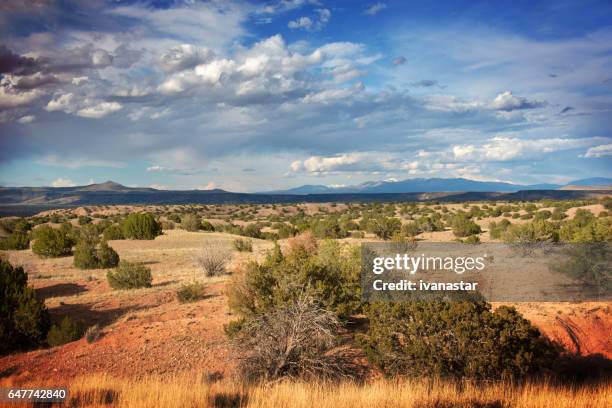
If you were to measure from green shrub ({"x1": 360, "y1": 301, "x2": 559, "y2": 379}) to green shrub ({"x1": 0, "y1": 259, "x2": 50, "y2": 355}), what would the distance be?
10876 mm

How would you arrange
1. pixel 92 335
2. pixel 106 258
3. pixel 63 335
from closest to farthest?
1. pixel 92 335
2. pixel 63 335
3. pixel 106 258

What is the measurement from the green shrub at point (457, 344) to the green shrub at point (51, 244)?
30.7 m

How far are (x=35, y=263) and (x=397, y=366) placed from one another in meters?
29.1

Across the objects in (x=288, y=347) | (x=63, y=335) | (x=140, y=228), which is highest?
(x=140, y=228)

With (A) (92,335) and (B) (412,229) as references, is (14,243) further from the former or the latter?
(B) (412,229)

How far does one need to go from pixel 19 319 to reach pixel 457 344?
1345 centimetres

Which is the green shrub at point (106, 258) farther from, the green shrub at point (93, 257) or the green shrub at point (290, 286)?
the green shrub at point (290, 286)

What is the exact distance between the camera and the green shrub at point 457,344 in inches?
421

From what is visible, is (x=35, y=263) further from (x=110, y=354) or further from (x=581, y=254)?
(x=581, y=254)

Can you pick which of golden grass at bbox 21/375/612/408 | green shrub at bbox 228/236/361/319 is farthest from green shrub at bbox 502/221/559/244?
golden grass at bbox 21/375/612/408

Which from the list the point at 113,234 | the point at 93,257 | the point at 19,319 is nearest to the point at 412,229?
the point at 93,257

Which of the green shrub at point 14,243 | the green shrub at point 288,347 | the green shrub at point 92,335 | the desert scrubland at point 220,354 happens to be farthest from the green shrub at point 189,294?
the green shrub at point 14,243

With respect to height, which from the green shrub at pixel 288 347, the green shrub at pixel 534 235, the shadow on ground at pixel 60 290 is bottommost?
the shadow on ground at pixel 60 290

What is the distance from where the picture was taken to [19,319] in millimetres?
14516
